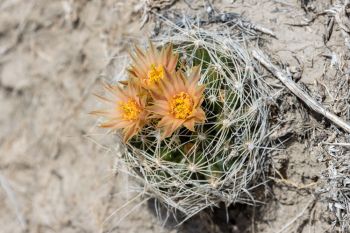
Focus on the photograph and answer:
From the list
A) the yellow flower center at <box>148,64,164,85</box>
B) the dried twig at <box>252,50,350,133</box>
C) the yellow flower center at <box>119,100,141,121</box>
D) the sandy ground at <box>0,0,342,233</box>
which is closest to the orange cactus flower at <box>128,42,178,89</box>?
the yellow flower center at <box>148,64,164,85</box>

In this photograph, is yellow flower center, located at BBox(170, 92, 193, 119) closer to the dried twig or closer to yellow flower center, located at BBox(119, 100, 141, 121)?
yellow flower center, located at BBox(119, 100, 141, 121)

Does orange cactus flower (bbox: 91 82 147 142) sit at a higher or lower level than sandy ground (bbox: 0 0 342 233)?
higher

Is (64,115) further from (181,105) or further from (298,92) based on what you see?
(298,92)

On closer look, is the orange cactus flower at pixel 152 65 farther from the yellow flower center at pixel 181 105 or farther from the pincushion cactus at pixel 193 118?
the yellow flower center at pixel 181 105

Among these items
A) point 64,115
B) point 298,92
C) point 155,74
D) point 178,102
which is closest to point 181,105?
point 178,102

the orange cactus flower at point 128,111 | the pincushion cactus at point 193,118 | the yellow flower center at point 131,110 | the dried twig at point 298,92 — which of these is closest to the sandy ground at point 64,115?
the dried twig at point 298,92

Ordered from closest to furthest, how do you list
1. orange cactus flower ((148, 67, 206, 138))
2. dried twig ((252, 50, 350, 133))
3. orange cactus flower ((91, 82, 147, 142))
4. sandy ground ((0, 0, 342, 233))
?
orange cactus flower ((148, 67, 206, 138))
orange cactus flower ((91, 82, 147, 142))
dried twig ((252, 50, 350, 133))
sandy ground ((0, 0, 342, 233))

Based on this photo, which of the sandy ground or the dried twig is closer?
the dried twig

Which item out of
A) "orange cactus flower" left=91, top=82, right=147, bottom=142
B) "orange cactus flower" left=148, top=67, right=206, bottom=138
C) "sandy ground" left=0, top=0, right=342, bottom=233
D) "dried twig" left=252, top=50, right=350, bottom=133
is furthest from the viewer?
"sandy ground" left=0, top=0, right=342, bottom=233
